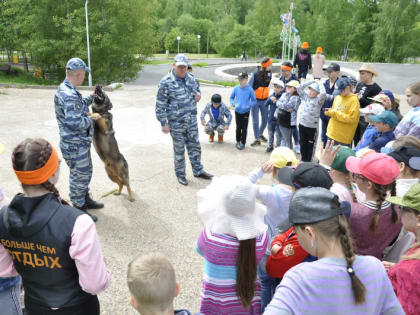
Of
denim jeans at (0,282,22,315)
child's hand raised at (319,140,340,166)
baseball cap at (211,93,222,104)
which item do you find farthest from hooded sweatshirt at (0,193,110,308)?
baseball cap at (211,93,222,104)

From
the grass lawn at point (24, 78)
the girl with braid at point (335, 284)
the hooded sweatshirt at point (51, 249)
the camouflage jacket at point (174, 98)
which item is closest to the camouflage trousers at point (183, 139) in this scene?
the camouflage jacket at point (174, 98)

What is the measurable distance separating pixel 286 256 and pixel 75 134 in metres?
3.11

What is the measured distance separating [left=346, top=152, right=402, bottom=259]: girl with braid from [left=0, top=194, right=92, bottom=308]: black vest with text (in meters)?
1.88

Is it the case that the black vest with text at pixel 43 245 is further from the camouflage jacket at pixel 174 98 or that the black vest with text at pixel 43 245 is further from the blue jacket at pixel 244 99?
the blue jacket at pixel 244 99

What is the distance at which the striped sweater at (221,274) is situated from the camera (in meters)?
2.04

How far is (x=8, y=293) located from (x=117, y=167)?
2811mm

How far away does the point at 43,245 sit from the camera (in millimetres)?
1799

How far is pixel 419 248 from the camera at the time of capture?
5.93 ft

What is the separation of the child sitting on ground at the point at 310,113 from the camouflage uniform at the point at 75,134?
3677 mm

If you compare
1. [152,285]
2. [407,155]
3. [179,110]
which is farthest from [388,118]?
[152,285]

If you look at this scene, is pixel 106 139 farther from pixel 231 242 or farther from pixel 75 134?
pixel 231 242

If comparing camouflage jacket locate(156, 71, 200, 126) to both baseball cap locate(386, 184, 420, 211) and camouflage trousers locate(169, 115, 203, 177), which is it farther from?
baseball cap locate(386, 184, 420, 211)

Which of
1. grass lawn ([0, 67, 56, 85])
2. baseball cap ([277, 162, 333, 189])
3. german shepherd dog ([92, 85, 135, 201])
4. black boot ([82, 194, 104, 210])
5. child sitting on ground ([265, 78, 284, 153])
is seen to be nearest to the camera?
baseball cap ([277, 162, 333, 189])

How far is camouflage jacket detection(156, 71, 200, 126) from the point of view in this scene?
18.0 feet
